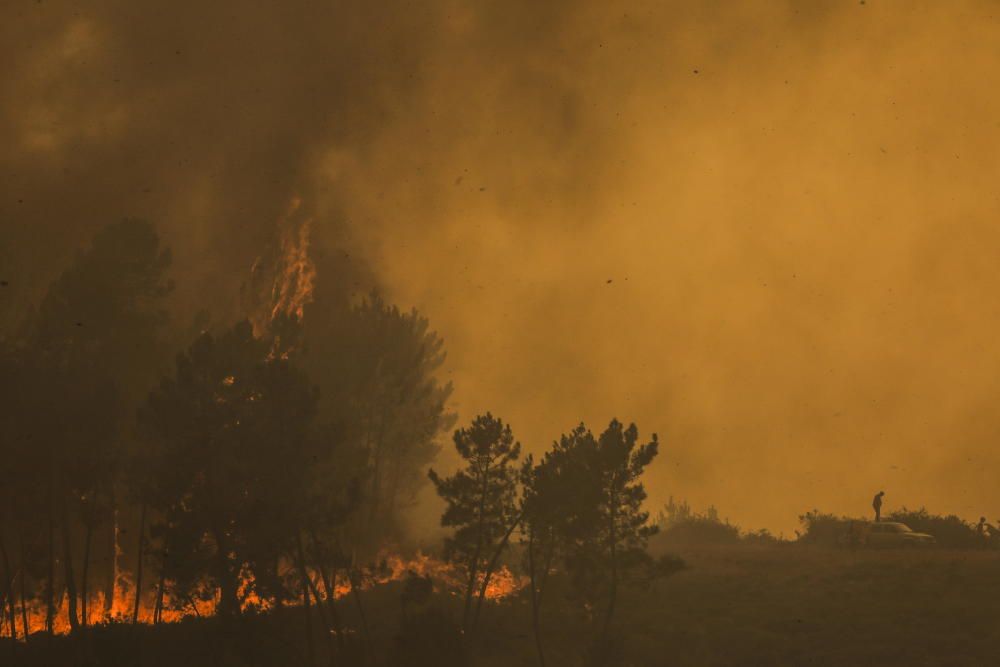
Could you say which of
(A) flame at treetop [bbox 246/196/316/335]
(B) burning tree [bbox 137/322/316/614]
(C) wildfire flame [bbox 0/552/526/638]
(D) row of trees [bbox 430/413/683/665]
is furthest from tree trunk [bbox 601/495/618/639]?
(A) flame at treetop [bbox 246/196/316/335]

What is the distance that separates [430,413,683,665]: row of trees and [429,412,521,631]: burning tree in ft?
0.14

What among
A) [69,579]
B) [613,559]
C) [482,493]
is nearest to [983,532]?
[613,559]

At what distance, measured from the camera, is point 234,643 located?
106 feet

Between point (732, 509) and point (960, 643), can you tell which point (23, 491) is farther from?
point (732, 509)

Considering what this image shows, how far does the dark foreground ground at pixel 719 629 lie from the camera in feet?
114

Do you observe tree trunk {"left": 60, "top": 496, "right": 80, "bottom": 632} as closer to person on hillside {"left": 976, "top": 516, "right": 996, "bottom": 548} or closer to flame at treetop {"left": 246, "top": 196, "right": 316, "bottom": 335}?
flame at treetop {"left": 246, "top": 196, "right": 316, "bottom": 335}

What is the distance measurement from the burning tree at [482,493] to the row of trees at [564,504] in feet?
0.14

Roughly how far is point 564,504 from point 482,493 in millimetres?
3669

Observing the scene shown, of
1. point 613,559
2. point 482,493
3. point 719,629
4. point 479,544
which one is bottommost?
point 719,629

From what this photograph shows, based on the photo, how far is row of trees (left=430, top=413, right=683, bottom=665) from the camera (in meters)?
38.2

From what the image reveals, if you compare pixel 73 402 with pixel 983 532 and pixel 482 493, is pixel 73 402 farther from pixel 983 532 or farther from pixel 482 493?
pixel 983 532

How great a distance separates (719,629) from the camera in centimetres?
4191

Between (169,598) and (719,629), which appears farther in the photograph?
(169,598)

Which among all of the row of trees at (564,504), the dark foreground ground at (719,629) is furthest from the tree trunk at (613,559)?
the dark foreground ground at (719,629)
